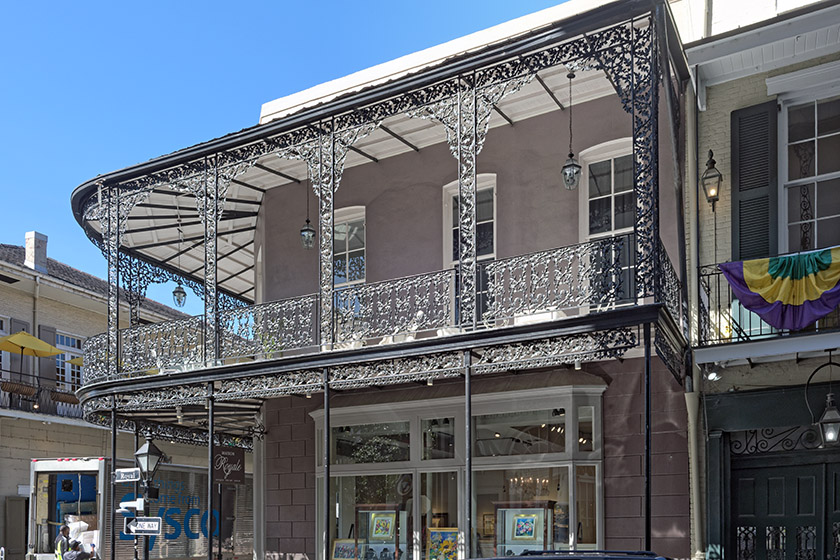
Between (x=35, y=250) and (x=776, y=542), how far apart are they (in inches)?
945

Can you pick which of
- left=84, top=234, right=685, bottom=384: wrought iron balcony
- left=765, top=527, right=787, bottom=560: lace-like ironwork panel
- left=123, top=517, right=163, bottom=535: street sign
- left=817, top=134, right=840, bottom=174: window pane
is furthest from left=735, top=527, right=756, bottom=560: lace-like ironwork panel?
left=123, top=517, right=163, bottom=535: street sign

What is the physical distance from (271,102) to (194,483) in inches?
308

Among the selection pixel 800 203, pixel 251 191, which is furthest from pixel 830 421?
pixel 251 191

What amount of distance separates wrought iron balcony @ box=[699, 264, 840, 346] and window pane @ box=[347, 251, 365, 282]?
5536 millimetres

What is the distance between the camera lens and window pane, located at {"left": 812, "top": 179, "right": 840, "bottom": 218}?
10.5 m

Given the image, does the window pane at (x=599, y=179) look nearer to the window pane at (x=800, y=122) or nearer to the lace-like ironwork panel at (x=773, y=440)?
the window pane at (x=800, y=122)

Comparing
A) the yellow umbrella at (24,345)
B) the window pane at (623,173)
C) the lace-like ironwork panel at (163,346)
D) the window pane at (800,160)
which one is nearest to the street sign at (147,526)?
the lace-like ironwork panel at (163,346)

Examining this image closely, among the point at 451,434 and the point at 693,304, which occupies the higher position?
the point at 693,304

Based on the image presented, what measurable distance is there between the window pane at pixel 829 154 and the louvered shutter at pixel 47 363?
70.5ft

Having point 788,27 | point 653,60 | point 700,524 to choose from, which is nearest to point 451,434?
point 700,524

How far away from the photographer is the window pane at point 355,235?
14.2 meters

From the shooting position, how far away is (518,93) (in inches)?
468

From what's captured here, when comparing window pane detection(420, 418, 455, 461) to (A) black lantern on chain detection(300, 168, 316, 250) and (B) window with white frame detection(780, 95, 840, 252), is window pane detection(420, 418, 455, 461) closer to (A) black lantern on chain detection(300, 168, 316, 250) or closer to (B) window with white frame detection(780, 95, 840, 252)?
(A) black lantern on chain detection(300, 168, 316, 250)

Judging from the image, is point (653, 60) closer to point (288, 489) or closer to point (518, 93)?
point (518, 93)
